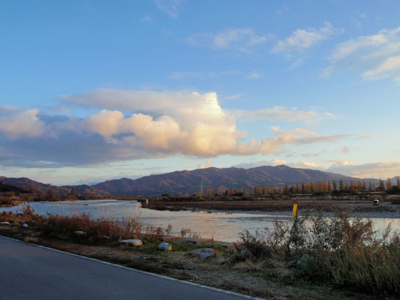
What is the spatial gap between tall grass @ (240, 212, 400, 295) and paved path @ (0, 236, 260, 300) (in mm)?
2359

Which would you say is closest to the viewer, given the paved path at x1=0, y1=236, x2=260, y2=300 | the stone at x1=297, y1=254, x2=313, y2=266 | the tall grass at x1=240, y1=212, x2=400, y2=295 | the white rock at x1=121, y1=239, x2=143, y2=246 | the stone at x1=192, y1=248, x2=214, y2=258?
the paved path at x1=0, y1=236, x2=260, y2=300

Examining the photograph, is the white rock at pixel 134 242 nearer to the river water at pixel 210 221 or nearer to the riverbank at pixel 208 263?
the riverbank at pixel 208 263

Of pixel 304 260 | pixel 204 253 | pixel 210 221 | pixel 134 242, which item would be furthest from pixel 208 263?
pixel 210 221

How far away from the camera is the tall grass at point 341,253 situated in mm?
6504

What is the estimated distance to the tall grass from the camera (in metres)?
6.50

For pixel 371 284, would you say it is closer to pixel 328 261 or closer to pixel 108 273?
pixel 328 261

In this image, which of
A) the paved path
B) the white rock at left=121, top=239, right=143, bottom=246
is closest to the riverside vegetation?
the white rock at left=121, top=239, right=143, bottom=246

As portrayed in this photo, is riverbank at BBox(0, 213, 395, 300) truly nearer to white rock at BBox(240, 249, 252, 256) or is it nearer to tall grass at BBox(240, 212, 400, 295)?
white rock at BBox(240, 249, 252, 256)

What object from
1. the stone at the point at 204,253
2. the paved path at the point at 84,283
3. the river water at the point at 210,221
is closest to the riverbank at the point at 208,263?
the stone at the point at 204,253

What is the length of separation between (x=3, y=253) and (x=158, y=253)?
5.35m

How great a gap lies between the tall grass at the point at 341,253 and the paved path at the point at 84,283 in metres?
2.36

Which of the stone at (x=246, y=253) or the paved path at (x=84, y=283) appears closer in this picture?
the paved path at (x=84, y=283)

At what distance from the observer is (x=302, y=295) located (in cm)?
653

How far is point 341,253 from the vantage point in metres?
8.34
